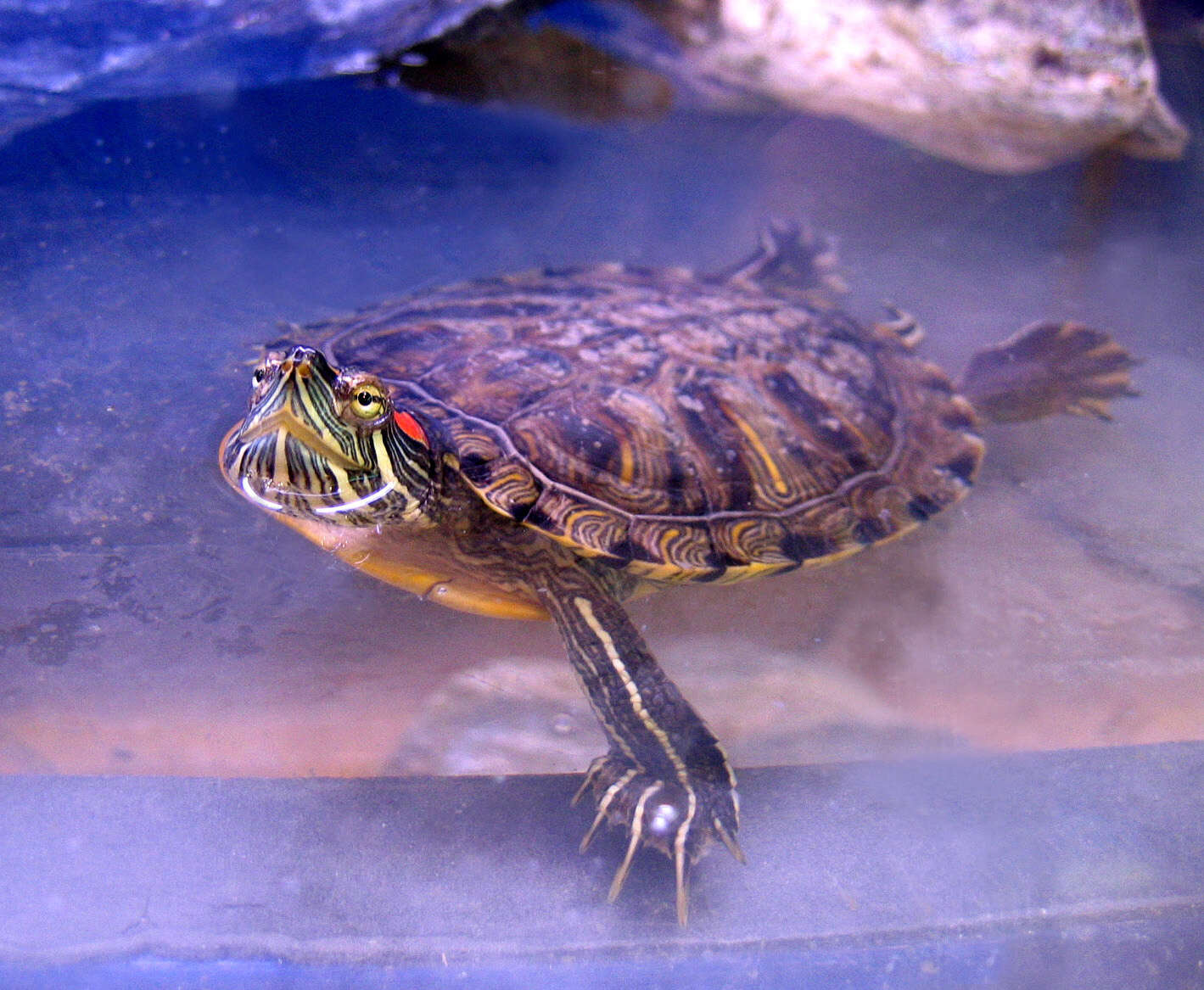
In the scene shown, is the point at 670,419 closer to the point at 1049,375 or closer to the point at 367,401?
the point at 367,401

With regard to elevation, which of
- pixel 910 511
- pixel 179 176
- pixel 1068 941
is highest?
pixel 179 176

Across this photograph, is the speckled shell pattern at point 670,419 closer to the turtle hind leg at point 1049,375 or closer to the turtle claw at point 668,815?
the turtle hind leg at point 1049,375

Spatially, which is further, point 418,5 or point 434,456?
point 418,5

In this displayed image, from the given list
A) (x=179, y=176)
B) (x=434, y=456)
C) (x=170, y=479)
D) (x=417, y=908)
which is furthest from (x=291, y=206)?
(x=417, y=908)

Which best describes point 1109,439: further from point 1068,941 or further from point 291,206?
point 291,206

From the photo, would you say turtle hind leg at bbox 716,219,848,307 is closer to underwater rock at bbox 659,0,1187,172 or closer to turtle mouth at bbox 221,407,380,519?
underwater rock at bbox 659,0,1187,172

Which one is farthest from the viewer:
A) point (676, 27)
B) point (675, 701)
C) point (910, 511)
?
point (676, 27)

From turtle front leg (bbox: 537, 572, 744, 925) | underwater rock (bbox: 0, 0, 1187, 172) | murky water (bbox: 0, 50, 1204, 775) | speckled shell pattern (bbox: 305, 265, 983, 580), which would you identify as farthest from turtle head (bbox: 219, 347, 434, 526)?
underwater rock (bbox: 0, 0, 1187, 172)

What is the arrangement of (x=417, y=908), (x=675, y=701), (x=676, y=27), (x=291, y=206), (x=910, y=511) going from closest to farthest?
(x=417, y=908) < (x=675, y=701) < (x=910, y=511) < (x=291, y=206) < (x=676, y=27)
